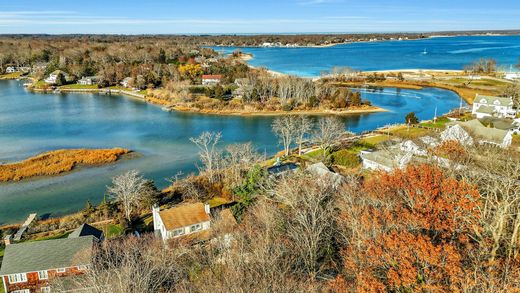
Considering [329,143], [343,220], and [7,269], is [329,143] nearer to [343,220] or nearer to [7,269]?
[343,220]

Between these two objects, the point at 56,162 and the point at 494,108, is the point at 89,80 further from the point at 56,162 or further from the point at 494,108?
the point at 494,108

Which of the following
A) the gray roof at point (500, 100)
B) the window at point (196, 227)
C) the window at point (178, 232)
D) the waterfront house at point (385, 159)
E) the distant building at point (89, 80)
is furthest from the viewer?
the distant building at point (89, 80)

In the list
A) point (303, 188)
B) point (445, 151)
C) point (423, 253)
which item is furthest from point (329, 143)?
point (423, 253)

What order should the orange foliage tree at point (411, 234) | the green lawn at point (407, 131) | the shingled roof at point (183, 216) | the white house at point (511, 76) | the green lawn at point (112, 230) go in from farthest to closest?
the white house at point (511, 76) < the green lawn at point (407, 131) < the green lawn at point (112, 230) < the shingled roof at point (183, 216) < the orange foliage tree at point (411, 234)

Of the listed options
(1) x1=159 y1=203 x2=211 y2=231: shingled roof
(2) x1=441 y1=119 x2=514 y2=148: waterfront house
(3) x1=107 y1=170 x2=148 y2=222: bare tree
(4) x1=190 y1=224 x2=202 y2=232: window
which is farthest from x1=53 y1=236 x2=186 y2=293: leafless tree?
(2) x1=441 y1=119 x2=514 y2=148: waterfront house

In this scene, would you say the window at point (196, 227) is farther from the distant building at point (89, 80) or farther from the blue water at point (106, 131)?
the distant building at point (89, 80)

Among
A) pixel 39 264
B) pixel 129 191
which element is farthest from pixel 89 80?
pixel 39 264

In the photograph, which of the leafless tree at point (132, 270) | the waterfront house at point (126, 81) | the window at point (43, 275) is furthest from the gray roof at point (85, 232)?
the waterfront house at point (126, 81)
